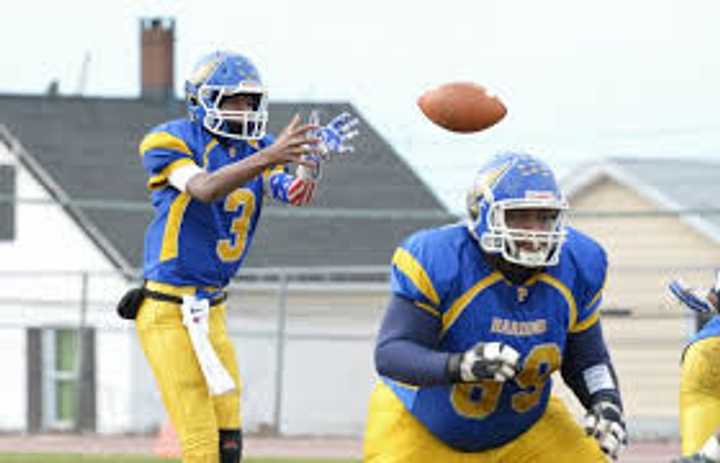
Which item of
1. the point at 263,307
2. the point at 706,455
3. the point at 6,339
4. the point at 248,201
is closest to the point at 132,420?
the point at 263,307

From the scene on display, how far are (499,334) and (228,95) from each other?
2397 millimetres

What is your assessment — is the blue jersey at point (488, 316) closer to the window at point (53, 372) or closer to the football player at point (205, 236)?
the football player at point (205, 236)

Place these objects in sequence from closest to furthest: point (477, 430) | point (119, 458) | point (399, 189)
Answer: point (477, 430) < point (119, 458) < point (399, 189)

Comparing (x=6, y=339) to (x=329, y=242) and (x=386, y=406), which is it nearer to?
(x=329, y=242)

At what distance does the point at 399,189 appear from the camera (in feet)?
98.1

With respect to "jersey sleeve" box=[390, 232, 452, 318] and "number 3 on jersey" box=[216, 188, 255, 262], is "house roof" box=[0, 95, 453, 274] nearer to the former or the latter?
"number 3 on jersey" box=[216, 188, 255, 262]

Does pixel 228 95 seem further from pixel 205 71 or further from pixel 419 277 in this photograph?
pixel 419 277

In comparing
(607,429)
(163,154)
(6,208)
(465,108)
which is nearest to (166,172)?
(163,154)

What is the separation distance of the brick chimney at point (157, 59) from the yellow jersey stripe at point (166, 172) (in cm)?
2282

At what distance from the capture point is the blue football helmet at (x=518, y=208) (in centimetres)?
628

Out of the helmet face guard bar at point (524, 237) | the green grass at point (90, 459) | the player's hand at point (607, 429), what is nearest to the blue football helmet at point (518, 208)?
the helmet face guard bar at point (524, 237)

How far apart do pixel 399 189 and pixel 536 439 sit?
23357 millimetres

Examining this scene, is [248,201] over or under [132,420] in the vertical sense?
over

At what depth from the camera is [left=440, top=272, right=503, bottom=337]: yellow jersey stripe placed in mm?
6359
